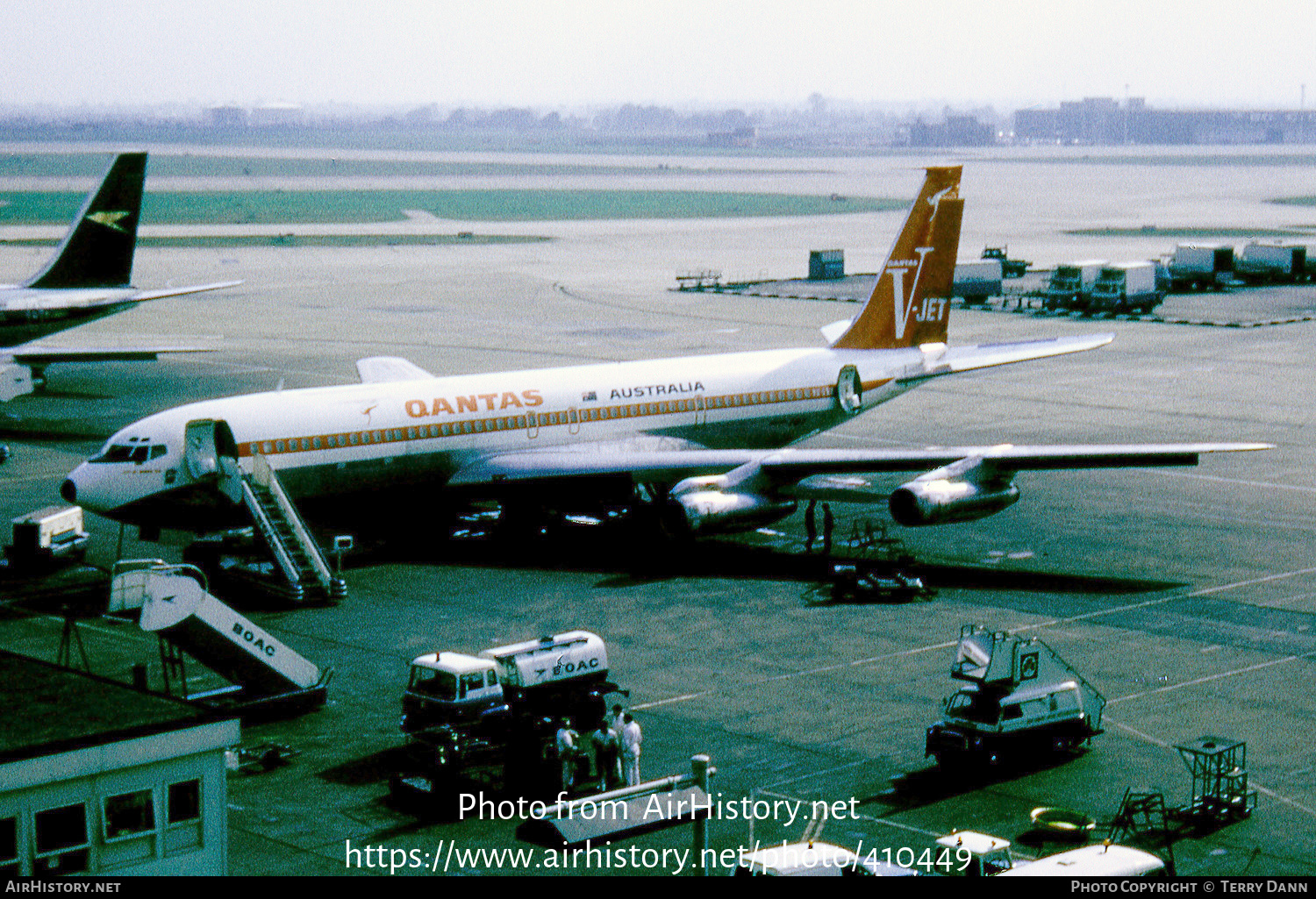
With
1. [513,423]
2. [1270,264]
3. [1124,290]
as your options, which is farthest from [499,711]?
[1270,264]

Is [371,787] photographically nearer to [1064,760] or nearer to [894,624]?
[1064,760]

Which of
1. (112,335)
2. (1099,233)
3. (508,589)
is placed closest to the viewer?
(508,589)

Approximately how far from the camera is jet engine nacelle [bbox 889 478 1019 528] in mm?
41031

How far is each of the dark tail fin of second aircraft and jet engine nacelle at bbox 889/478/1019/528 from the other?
39644 millimetres

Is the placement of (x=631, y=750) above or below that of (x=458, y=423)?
below

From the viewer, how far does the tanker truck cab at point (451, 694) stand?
2900 cm

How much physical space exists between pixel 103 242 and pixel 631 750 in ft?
163

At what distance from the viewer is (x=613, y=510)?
4847cm

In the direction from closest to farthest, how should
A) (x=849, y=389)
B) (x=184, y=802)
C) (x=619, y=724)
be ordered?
(x=184, y=802), (x=619, y=724), (x=849, y=389)

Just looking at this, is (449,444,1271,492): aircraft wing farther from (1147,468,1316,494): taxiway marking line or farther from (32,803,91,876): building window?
(32,803,91,876): building window

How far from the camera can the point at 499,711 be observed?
1147 inches

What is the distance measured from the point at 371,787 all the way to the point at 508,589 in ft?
45.7

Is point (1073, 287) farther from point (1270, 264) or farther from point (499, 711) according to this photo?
point (499, 711)

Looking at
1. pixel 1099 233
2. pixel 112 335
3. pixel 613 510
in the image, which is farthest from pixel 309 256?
pixel 613 510
